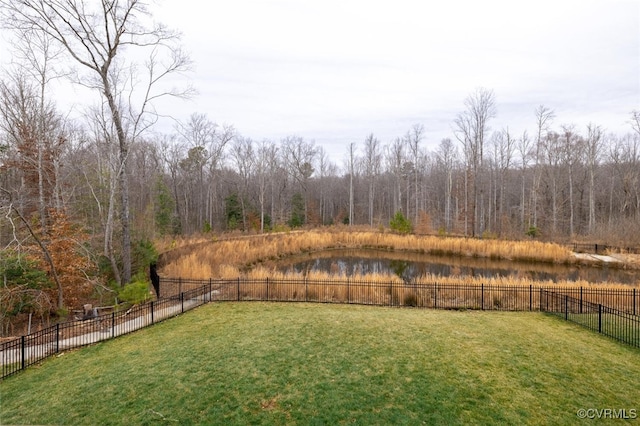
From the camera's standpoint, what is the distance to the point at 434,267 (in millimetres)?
21594

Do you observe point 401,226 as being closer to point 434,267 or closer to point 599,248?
point 434,267

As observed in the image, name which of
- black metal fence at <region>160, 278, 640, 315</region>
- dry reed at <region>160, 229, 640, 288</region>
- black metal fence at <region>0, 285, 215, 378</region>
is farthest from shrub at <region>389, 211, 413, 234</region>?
black metal fence at <region>0, 285, 215, 378</region>

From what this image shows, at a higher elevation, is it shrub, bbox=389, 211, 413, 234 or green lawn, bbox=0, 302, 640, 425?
shrub, bbox=389, 211, 413, 234

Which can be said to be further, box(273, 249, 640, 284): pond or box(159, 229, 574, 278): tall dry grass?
box(273, 249, 640, 284): pond

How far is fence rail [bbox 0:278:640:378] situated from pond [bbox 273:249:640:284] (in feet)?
12.3

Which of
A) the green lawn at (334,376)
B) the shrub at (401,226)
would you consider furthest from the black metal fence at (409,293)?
the shrub at (401,226)

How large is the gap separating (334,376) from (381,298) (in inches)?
287

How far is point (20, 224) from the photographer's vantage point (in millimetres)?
14258

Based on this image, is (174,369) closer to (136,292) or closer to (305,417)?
(305,417)

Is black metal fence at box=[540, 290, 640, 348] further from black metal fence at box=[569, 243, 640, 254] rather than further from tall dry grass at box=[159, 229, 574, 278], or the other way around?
black metal fence at box=[569, 243, 640, 254]

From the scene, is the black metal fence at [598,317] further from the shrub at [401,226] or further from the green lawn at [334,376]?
the shrub at [401,226]

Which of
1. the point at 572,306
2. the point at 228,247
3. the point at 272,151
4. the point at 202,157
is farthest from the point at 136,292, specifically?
the point at 272,151

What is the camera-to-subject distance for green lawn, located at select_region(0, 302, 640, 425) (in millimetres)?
5180

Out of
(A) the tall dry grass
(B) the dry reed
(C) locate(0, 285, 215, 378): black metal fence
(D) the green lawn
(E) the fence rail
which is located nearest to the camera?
(D) the green lawn
